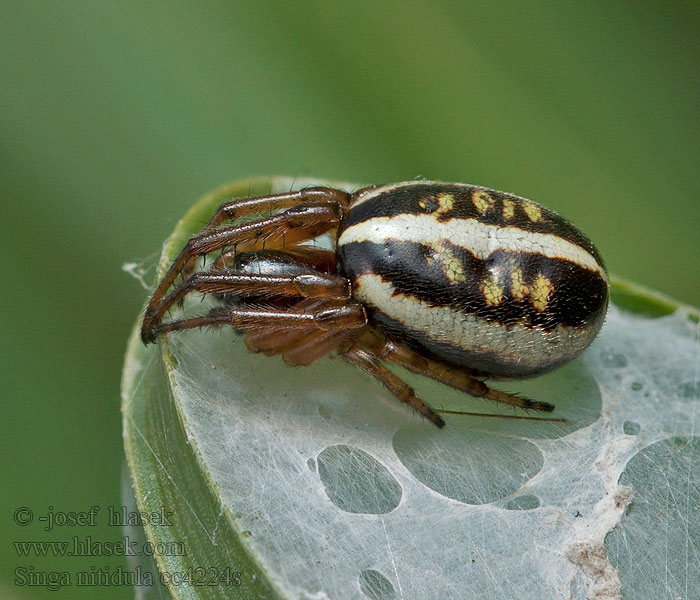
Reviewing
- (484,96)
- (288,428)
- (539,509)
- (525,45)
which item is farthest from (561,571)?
(525,45)

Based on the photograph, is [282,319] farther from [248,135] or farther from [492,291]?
[248,135]

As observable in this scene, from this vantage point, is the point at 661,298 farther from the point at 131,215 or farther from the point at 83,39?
the point at 83,39

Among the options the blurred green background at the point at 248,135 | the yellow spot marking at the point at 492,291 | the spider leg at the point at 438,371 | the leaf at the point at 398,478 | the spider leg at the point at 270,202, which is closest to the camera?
the leaf at the point at 398,478

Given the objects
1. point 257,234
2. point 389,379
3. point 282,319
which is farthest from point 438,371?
point 257,234

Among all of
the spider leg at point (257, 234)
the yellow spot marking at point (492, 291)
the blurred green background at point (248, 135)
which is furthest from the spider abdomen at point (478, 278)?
the blurred green background at point (248, 135)

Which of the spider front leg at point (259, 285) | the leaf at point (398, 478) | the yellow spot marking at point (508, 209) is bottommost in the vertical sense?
the leaf at point (398, 478)

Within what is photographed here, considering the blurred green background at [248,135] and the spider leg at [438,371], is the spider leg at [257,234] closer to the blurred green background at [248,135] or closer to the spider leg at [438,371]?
the spider leg at [438,371]
